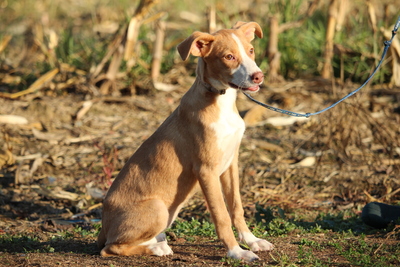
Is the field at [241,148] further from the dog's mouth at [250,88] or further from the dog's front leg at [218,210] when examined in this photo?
the dog's mouth at [250,88]

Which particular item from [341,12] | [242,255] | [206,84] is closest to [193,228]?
[242,255]

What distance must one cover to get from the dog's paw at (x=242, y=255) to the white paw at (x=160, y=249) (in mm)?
544

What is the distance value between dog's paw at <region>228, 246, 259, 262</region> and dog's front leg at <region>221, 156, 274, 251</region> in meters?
0.26

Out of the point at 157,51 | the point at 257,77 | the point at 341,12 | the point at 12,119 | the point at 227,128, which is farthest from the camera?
the point at 341,12

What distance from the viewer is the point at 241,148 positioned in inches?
299

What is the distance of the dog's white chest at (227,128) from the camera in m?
4.27

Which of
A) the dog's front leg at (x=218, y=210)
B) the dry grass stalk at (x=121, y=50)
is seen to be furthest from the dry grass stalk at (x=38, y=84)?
the dog's front leg at (x=218, y=210)

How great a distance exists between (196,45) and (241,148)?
3.53m

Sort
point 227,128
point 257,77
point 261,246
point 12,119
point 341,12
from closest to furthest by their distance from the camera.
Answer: point 257,77 → point 227,128 → point 261,246 → point 12,119 → point 341,12

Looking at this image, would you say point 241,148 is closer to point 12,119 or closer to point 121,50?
point 121,50

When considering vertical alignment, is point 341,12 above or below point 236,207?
above

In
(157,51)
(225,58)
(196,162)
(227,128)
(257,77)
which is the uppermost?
(225,58)

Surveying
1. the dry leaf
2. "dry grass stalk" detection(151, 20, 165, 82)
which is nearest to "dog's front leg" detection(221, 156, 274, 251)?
the dry leaf

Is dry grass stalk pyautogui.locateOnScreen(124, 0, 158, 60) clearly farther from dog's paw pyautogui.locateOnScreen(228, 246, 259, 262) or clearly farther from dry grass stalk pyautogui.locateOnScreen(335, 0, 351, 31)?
dog's paw pyautogui.locateOnScreen(228, 246, 259, 262)
